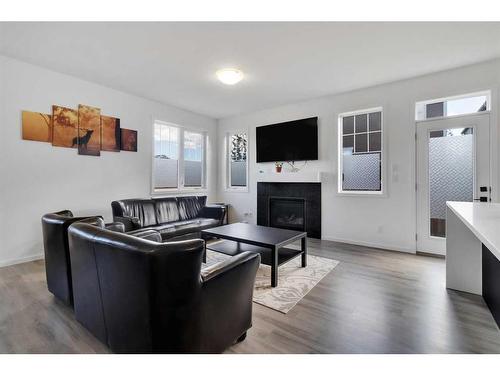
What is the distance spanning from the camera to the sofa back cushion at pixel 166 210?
438 centimetres

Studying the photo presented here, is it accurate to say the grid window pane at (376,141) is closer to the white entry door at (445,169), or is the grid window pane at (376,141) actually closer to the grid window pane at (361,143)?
the grid window pane at (361,143)

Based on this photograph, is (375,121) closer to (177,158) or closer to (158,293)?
(177,158)

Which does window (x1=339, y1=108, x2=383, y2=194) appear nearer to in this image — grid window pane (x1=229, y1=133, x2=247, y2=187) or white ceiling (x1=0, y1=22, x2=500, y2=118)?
white ceiling (x1=0, y1=22, x2=500, y2=118)

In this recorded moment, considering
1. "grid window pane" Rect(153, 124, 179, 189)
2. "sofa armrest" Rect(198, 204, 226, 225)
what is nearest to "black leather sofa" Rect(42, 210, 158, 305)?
"sofa armrest" Rect(198, 204, 226, 225)

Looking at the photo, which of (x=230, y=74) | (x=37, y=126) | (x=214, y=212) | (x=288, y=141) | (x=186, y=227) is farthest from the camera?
(x=288, y=141)

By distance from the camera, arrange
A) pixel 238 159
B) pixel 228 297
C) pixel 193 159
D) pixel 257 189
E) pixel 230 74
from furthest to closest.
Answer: pixel 238 159 → pixel 193 159 → pixel 257 189 → pixel 230 74 → pixel 228 297

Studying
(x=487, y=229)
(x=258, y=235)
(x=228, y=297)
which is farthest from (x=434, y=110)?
(x=228, y=297)

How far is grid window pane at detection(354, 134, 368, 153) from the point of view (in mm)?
4395

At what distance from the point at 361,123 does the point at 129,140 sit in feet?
14.0

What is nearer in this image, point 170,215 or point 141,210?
point 141,210

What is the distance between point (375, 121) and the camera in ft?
14.1

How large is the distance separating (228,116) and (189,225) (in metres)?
3.22

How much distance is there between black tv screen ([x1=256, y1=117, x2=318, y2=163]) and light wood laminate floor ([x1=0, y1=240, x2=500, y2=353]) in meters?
2.69

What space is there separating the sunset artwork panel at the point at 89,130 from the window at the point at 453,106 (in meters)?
5.17
